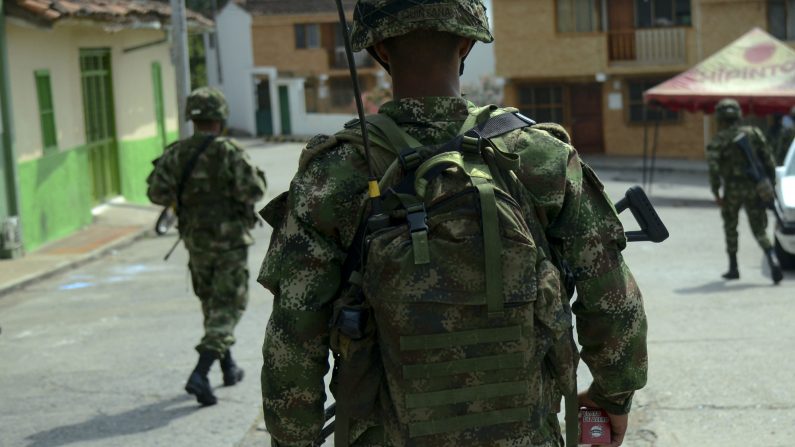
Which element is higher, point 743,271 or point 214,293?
point 214,293

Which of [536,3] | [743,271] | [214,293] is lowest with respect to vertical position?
[743,271]

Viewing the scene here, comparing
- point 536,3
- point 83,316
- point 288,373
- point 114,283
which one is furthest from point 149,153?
point 288,373

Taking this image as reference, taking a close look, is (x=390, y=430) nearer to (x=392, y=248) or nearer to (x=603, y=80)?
(x=392, y=248)

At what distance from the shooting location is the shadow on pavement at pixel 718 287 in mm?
11208

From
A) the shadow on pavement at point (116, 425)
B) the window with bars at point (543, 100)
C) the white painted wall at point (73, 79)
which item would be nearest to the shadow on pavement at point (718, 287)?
the shadow on pavement at point (116, 425)

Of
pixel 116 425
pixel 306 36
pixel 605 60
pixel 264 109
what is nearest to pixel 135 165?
pixel 116 425

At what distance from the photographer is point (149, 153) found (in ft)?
74.2

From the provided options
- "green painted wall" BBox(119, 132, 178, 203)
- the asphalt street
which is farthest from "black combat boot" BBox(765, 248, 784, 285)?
"green painted wall" BBox(119, 132, 178, 203)

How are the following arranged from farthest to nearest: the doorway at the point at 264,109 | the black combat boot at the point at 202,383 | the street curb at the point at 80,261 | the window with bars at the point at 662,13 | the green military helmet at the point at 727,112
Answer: the doorway at the point at 264,109 → the window with bars at the point at 662,13 → the street curb at the point at 80,261 → the green military helmet at the point at 727,112 → the black combat boot at the point at 202,383

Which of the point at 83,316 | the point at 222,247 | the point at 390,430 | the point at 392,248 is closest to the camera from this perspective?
the point at 392,248

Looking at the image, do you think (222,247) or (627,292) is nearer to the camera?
(627,292)

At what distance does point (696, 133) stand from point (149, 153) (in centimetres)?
1609

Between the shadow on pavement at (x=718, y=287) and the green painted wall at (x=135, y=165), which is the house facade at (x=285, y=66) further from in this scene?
the shadow on pavement at (x=718, y=287)

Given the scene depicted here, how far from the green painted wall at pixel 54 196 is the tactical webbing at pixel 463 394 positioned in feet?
45.9
